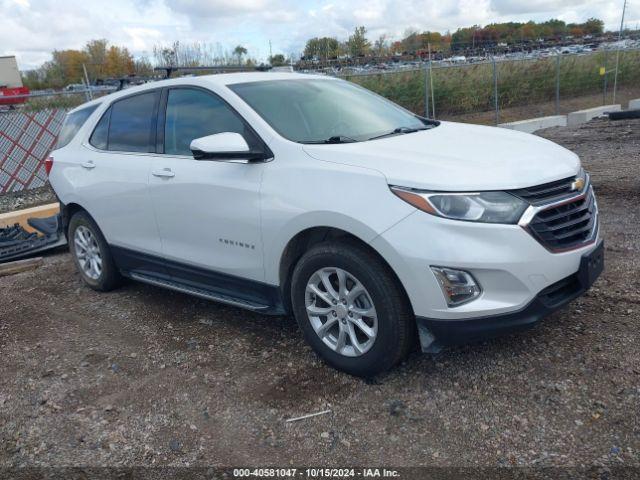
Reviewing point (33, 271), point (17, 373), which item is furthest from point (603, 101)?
point (17, 373)

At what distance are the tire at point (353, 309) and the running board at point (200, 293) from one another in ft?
1.37

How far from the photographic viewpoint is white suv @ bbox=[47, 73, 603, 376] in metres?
2.98

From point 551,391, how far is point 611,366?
448 mm

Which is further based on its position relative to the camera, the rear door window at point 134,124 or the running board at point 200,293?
the rear door window at point 134,124

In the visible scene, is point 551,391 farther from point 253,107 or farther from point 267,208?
point 253,107

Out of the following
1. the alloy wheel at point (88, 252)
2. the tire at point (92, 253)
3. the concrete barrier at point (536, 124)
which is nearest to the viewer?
the tire at point (92, 253)

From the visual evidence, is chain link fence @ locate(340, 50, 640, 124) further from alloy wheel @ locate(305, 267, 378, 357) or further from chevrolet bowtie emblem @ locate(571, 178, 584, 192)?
alloy wheel @ locate(305, 267, 378, 357)

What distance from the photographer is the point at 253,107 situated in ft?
12.9

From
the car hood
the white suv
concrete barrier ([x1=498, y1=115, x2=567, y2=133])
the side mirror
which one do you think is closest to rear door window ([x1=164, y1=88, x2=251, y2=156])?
the white suv

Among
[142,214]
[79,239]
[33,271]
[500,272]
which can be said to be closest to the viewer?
[500,272]

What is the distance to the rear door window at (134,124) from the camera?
4.62 metres

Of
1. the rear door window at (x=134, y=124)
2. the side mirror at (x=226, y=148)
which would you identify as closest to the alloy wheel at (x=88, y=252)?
the rear door window at (x=134, y=124)

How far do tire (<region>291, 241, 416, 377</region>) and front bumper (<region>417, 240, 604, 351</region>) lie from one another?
0.16 m

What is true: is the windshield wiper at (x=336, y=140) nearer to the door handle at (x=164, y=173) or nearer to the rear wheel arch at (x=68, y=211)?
the door handle at (x=164, y=173)
